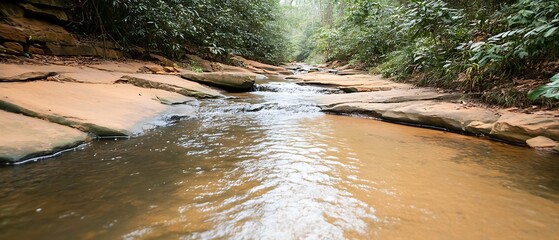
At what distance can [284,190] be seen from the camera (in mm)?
1866

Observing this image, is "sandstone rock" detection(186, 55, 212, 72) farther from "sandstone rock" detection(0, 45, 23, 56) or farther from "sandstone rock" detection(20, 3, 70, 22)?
"sandstone rock" detection(0, 45, 23, 56)

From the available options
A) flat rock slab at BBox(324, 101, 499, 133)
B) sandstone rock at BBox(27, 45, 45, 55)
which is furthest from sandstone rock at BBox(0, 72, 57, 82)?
flat rock slab at BBox(324, 101, 499, 133)

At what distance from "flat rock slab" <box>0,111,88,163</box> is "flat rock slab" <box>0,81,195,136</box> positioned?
16 centimetres

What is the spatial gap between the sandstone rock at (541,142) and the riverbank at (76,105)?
4246 mm

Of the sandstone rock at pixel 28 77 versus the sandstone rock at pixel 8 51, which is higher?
the sandstone rock at pixel 8 51

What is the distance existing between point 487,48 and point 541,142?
4.70ft

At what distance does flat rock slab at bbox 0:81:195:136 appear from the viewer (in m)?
2.97

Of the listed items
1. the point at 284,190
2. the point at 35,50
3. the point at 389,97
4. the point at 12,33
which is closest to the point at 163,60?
the point at 35,50

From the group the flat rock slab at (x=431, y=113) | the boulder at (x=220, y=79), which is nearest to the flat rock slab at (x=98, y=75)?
the boulder at (x=220, y=79)

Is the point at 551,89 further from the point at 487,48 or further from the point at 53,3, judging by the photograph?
the point at 53,3

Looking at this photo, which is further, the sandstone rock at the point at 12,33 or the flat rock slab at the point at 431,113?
the sandstone rock at the point at 12,33

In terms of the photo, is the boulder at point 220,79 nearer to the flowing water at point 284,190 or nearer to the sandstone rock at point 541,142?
the flowing water at point 284,190

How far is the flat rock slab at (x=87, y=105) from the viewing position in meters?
2.97

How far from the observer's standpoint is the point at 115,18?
24.2 feet
